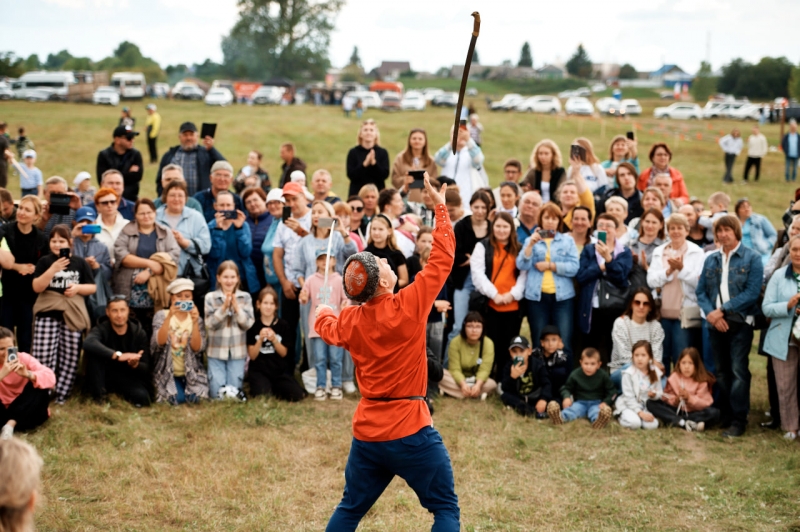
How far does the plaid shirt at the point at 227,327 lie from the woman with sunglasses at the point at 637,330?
3.77 metres

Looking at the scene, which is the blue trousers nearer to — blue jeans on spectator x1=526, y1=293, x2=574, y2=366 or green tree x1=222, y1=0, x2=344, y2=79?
blue jeans on spectator x1=526, y1=293, x2=574, y2=366

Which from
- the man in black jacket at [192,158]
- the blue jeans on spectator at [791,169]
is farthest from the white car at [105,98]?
the man in black jacket at [192,158]

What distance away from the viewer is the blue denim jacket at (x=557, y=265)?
806 cm

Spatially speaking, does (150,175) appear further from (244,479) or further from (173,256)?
(244,479)

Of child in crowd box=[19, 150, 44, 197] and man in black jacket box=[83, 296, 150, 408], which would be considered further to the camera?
child in crowd box=[19, 150, 44, 197]

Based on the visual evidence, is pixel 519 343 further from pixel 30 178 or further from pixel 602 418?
pixel 30 178

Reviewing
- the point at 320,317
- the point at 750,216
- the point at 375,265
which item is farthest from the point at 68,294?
the point at 750,216

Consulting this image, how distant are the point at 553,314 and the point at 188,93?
4612cm

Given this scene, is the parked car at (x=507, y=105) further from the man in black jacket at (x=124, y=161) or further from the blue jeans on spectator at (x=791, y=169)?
the man in black jacket at (x=124, y=161)

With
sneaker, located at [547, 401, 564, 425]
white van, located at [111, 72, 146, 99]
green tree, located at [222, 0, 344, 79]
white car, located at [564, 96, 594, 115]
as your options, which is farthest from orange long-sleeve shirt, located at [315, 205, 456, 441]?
green tree, located at [222, 0, 344, 79]

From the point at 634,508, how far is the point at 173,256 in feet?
17.0

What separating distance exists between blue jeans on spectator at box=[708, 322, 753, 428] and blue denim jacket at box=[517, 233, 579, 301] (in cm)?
146

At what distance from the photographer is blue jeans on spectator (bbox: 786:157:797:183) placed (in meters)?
23.3

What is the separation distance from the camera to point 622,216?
8562mm
